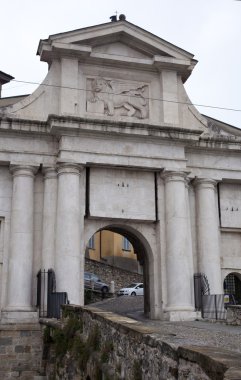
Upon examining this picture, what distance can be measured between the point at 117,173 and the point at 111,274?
2396 cm

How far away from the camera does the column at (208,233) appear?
65.7 feet

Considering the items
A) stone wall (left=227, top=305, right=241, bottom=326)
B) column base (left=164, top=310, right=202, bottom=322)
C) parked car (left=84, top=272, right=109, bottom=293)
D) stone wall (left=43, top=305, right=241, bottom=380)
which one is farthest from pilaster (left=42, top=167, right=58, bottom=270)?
parked car (left=84, top=272, right=109, bottom=293)

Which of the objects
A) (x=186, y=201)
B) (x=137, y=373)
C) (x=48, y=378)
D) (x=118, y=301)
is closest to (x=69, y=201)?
(x=186, y=201)

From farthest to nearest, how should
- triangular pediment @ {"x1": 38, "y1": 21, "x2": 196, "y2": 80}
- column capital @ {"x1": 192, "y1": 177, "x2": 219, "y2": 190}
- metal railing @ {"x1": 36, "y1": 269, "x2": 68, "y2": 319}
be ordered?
1. column capital @ {"x1": 192, "y1": 177, "x2": 219, "y2": 190}
2. triangular pediment @ {"x1": 38, "y1": 21, "x2": 196, "y2": 80}
3. metal railing @ {"x1": 36, "y1": 269, "x2": 68, "y2": 319}

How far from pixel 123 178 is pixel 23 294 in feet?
18.3

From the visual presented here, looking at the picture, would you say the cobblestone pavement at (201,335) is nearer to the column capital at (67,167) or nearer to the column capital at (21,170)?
the column capital at (67,167)

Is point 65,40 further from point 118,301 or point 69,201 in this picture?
point 118,301

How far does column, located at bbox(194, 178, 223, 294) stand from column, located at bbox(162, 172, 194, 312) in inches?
25.9

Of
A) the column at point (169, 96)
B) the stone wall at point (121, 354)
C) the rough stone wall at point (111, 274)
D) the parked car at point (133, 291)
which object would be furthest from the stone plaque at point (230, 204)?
the rough stone wall at point (111, 274)

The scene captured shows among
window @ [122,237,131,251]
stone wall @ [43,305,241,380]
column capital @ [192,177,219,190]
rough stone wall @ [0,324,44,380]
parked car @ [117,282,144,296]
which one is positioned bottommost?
rough stone wall @ [0,324,44,380]

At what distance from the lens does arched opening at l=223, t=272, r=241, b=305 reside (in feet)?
73.0

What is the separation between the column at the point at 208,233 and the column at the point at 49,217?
5620mm

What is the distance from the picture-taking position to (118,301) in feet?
109

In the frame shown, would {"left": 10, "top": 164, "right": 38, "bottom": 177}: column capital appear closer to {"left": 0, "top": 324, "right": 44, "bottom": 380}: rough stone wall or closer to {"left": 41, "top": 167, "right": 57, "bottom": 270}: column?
{"left": 41, "top": 167, "right": 57, "bottom": 270}: column
